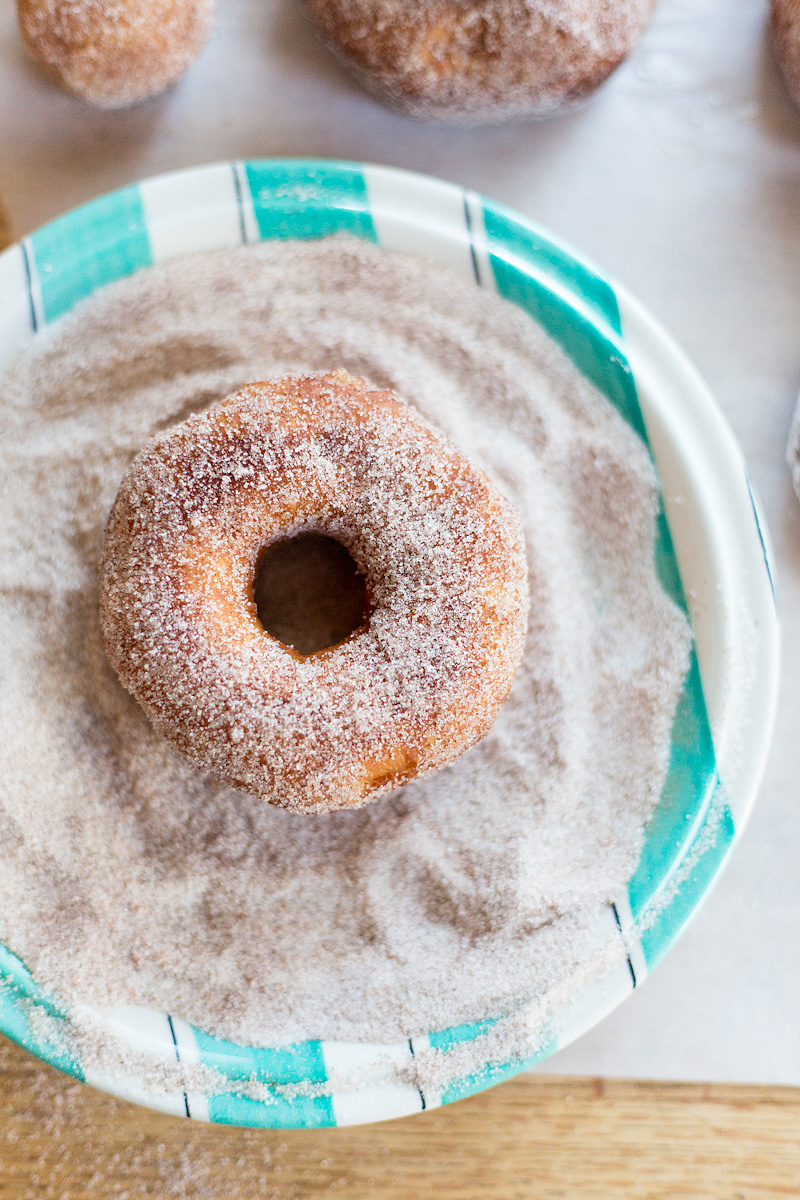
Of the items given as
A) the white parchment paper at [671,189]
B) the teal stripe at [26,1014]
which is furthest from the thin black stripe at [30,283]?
the teal stripe at [26,1014]

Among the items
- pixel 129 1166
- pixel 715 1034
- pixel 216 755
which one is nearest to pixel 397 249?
pixel 216 755

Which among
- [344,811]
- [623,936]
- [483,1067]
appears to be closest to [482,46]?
[344,811]

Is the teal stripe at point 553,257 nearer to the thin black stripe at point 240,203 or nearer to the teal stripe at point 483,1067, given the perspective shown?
the thin black stripe at point 240,203

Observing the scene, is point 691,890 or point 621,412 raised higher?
point 621,412

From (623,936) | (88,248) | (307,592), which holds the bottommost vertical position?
(623,936)

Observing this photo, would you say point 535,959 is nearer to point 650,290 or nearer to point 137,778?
point 137,778

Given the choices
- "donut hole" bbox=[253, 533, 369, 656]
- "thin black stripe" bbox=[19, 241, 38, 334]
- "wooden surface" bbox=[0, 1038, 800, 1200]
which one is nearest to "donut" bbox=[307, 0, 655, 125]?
"thin black stripe" bbox=[19, 241, 38, 334]

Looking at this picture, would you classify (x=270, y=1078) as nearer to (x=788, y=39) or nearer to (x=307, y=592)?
(x=307, y=592)
